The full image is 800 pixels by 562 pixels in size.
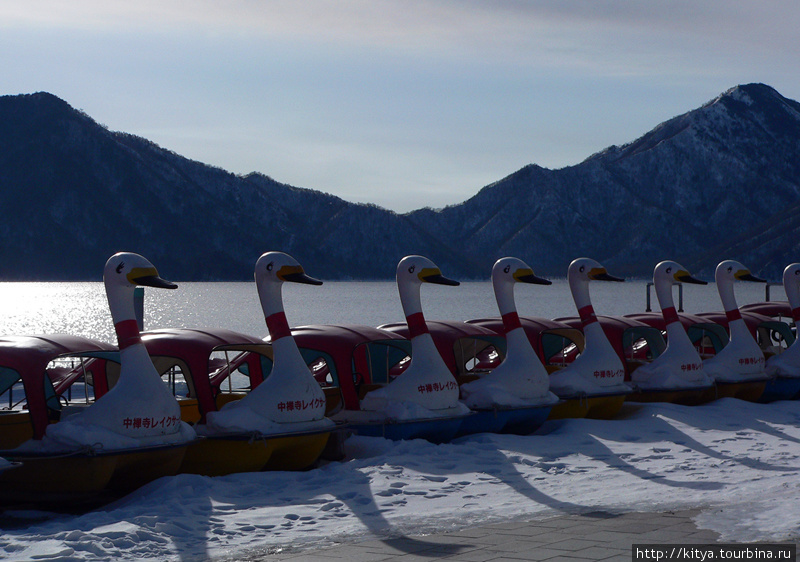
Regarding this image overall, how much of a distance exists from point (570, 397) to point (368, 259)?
180 metres

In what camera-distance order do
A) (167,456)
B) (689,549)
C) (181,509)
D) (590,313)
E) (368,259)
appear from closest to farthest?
(689,549) → (181,509) → (167,456) → (590,313) → (368,259)

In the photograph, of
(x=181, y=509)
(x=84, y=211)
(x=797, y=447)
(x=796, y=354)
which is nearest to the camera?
(x=181, y=509)

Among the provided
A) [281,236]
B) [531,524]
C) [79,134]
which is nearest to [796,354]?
[531,524]

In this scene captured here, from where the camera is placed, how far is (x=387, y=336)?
49.8 feet

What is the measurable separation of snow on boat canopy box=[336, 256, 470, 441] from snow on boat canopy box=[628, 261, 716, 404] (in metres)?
4.58

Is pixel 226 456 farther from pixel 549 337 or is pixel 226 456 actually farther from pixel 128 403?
pixel 549 337

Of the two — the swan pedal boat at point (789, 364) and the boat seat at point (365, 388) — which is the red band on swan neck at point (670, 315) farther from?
the boat seat at point (365, 388)

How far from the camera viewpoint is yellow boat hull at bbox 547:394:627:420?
52.7ft

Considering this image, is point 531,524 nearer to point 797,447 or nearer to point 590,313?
point 797,447

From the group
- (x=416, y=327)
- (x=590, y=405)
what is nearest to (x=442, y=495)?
(x=416, y=327)

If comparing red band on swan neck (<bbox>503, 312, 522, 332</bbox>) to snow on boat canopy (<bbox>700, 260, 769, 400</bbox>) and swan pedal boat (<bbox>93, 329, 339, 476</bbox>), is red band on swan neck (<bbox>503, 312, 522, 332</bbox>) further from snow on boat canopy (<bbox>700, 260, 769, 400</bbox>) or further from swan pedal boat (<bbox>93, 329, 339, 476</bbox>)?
snow on boat canopy (<bbox>700, 260, 769, 400</bbox>)

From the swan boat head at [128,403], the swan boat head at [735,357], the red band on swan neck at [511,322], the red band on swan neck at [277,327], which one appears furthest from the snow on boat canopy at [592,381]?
the swan boat head at [128,403]

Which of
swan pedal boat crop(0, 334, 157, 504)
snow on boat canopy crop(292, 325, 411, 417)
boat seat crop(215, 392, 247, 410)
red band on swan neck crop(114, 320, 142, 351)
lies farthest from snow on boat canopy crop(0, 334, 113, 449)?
snow on boat canopy crop(292, 325, 411, 417)

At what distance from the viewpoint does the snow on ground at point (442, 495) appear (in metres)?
8.35
